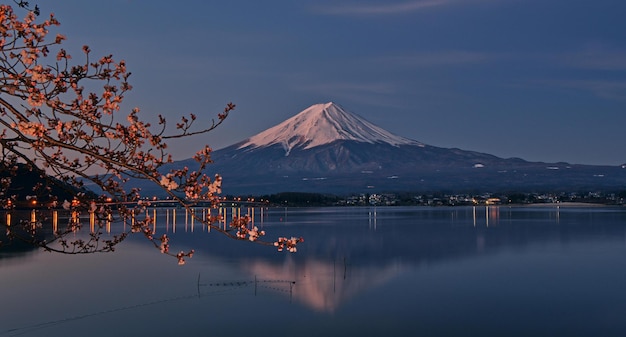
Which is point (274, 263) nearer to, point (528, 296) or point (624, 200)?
point (528, 296)

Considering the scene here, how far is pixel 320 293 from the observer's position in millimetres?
22250

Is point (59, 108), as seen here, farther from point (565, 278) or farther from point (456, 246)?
point (456, 246)

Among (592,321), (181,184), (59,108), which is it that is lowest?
(592,321)

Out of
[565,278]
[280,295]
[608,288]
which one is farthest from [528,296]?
[280,295]

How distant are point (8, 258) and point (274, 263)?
12.3 metres

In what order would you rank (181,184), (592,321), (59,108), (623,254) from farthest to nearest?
(623,254) → (592,321) → (181,184) → (59,108)

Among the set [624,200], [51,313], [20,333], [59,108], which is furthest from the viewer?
[624,200]

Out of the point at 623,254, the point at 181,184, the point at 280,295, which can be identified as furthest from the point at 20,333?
the point at 623,254

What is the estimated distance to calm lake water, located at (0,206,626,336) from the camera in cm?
1684

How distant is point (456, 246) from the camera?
4275 centimetres

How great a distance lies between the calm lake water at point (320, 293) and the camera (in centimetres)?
1684

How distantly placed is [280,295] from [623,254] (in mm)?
22291

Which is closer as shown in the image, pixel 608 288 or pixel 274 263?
pixel 608 288

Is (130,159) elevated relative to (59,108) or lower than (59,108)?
lower
